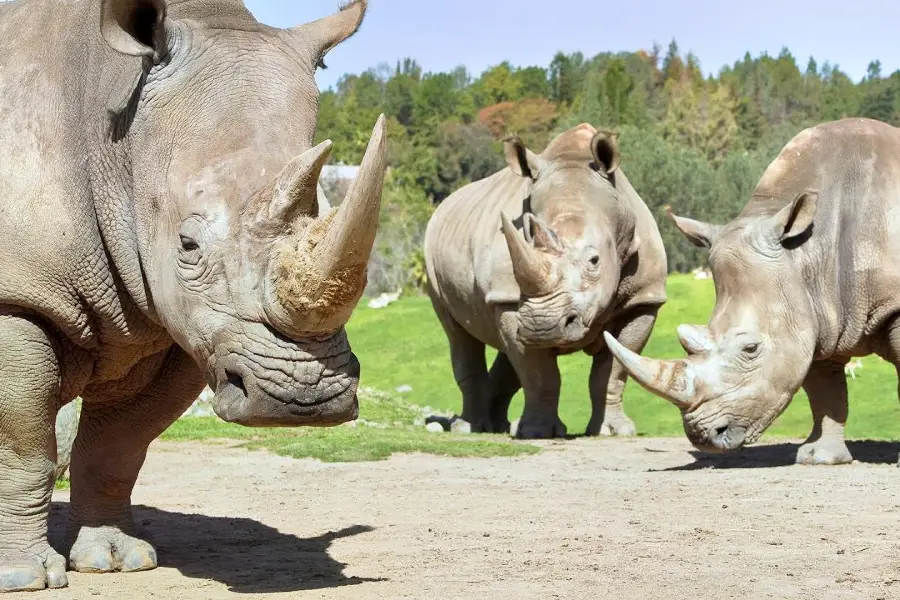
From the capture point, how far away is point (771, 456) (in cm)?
1021

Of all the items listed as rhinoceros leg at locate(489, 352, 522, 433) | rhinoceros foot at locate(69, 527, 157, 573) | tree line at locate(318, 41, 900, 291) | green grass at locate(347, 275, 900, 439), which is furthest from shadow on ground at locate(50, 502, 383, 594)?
tree line at locate(318, 41, 900, 291)

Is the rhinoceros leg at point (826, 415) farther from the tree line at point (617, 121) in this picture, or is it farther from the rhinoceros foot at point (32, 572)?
the tree line at point (617, 121)

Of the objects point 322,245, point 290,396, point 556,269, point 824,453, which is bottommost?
point 824,453

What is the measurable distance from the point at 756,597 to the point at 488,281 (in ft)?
24.2

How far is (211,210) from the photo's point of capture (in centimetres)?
486

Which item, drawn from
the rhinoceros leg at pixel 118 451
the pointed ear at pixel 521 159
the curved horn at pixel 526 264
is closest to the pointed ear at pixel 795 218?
the curved horn at pixel 526 264

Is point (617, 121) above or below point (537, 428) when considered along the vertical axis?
above

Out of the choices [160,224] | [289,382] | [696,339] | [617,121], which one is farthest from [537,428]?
[617,121]

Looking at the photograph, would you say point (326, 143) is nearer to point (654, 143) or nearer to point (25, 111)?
point (25, 111)

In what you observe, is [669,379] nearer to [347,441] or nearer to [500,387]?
[347,441]

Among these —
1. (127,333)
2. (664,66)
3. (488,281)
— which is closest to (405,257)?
(488,281)

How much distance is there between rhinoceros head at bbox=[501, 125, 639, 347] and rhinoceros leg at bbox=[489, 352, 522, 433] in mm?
2562

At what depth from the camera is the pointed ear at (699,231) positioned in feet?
31.6

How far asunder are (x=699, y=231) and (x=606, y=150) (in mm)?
2504
